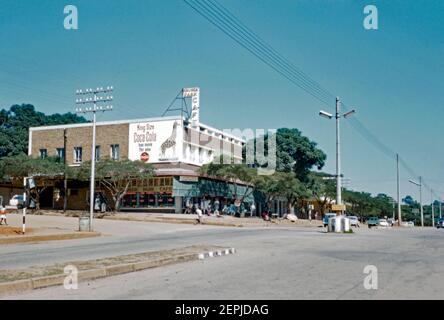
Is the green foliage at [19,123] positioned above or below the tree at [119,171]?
above

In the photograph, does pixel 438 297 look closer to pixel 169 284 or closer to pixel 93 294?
pixel 169 284

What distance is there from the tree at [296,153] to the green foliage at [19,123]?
33.0m

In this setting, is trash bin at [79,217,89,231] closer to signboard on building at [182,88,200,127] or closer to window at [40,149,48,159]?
signboard on building at [182,88,200,127]

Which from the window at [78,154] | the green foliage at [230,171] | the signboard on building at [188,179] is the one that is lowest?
the signboard on building at [188,179]

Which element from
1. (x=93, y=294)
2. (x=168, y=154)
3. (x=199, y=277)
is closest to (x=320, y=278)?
(x=199, y=277)

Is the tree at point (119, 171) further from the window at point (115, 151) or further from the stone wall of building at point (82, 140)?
the window at point (115, 151)

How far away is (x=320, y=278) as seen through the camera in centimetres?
1112

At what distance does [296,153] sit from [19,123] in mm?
42559

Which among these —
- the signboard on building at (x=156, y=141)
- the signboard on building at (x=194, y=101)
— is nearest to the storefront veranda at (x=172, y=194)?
the signboard on building at (x=156, y=141)

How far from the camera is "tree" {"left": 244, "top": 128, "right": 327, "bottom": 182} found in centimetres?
7100

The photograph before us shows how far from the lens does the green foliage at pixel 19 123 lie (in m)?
69.8

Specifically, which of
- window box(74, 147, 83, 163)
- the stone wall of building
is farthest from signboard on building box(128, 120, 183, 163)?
window box(74, 147, 83, 163)

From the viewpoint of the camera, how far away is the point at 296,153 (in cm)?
7288

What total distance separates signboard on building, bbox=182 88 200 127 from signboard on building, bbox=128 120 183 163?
2835mm
